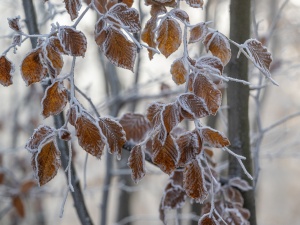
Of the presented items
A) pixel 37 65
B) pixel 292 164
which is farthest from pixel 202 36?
pixel 292 164

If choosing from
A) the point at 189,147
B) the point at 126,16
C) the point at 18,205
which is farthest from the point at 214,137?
the point at 18,205

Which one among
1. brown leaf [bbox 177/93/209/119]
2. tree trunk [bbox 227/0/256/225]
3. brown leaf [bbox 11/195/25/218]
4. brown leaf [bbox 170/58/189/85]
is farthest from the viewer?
brown leaf [bbox 11/195/25/218]

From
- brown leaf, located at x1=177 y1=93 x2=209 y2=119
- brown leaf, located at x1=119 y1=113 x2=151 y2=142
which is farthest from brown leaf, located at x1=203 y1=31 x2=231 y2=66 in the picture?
brown leaf, located at x1=119 y1=113 x2=151 y2=142

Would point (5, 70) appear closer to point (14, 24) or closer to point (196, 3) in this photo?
point (14, 24)

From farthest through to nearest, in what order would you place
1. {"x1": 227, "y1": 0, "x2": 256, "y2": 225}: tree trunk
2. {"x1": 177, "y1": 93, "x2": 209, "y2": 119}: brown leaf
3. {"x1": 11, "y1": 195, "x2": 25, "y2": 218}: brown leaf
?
{"x1": 11, "y1": 195, "x2": 25, "y2": 218}: brown leaf < {"x1": 227, "y1": 0, "x2": 256, "y2": 225}: tree trunk < {"x1": 177, "y1": 93, "x2": 209, "y2": 119}: brown leaf

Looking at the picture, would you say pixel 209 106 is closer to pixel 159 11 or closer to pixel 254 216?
pixel 159 11

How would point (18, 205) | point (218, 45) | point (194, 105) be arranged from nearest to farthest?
point (194, 105) < point (218, 45) < point (18, 205)

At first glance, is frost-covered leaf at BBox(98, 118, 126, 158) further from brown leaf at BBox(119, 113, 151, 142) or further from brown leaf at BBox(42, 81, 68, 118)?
brown leaf at BBox(119, 113, 151, 142)
